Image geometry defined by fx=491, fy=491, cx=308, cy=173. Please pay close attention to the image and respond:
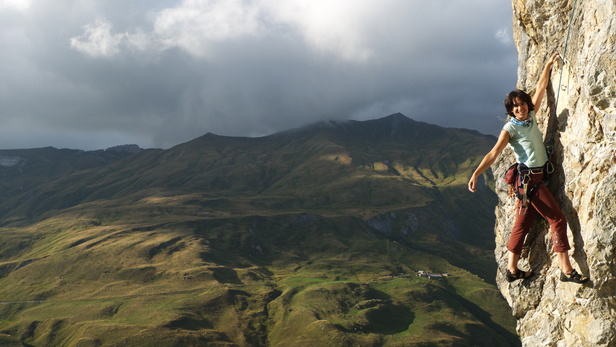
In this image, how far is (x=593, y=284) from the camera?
12703 mm

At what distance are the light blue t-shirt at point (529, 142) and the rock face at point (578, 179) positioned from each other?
597 mm

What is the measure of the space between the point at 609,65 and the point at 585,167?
2692 mm

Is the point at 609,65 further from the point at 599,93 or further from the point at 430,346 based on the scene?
the point at 430,346

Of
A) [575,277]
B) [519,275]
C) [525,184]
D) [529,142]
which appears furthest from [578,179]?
[519,275]

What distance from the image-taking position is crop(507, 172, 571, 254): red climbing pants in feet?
43.7

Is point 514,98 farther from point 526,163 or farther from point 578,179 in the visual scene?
point 578,179

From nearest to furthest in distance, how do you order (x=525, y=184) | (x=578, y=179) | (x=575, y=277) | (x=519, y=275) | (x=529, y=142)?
(x=575, y=277) → (x=578, y=179) → (x=525, y=184) → (x=529, y=142) → (x=519, y=275)

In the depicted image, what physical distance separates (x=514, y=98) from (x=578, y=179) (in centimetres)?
306

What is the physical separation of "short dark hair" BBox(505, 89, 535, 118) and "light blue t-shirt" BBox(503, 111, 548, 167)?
0.62 meters

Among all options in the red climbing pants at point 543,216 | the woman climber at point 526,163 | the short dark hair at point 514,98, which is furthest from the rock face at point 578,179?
the short dark hair at point 514,98

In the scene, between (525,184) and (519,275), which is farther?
(519,275)

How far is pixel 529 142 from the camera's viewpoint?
14.6 m

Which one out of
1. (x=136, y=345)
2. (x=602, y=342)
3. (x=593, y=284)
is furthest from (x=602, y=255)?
(x=136, y=345)

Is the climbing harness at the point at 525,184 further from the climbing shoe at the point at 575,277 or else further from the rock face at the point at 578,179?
the climbing shoe at the point at 575,277
